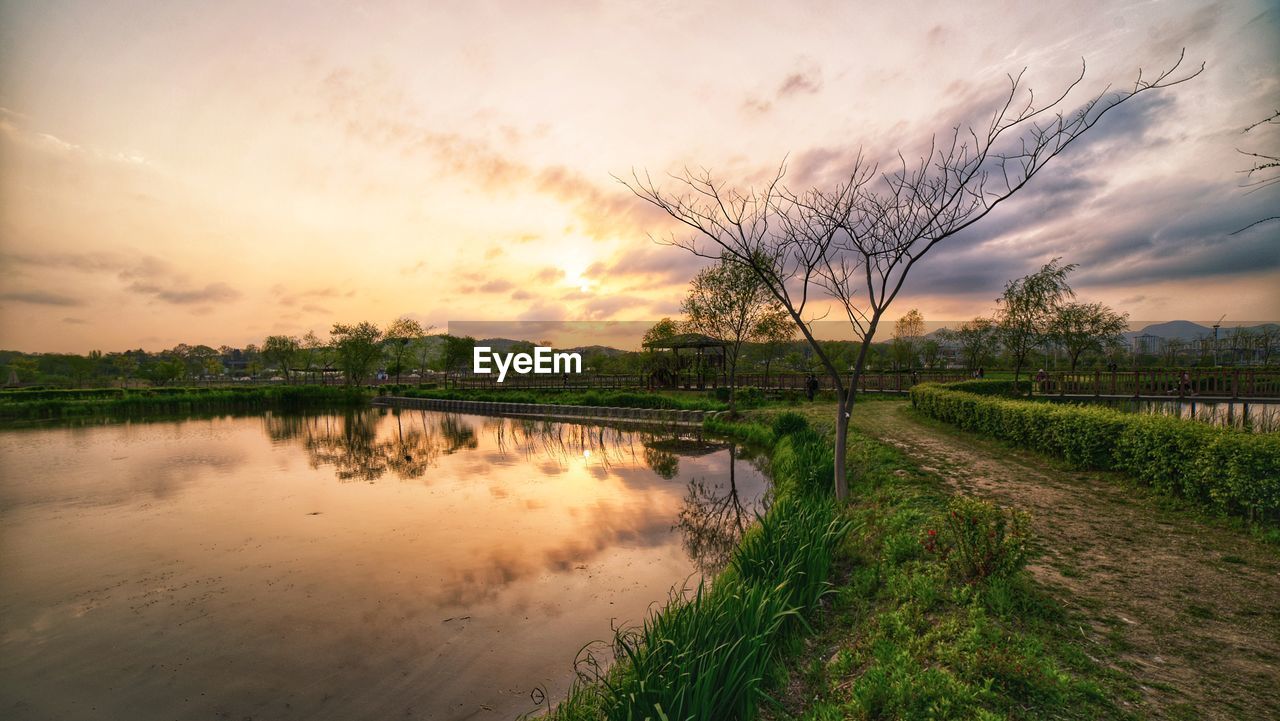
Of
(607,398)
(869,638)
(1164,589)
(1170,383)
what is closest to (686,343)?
(607,398)

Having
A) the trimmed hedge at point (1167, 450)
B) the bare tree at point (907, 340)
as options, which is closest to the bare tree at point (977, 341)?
the bare tree at point (907, 340)

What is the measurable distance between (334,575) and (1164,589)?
10.4 meters

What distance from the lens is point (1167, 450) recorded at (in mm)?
7309

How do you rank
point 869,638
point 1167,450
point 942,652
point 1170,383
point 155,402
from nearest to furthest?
point 942,652 → point 869,638 → point 1167,450 → point 1170,383 → point 155,402

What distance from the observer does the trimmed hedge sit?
6.06 meters

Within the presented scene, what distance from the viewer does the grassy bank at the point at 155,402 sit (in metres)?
33.3

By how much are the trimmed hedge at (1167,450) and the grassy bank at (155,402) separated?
155ft

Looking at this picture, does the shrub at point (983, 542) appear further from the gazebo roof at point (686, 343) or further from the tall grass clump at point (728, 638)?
the gazebo roof at point (686, 343)

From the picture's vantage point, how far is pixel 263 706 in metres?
4.76

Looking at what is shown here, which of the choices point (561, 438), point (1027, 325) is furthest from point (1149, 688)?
point (1027, 325)

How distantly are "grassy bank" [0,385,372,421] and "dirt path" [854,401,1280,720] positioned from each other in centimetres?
4760

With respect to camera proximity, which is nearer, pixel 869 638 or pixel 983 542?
pixel 869 638

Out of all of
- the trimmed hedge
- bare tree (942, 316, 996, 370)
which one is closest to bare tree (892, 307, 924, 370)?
bare tree (942, 316, 996, 370)

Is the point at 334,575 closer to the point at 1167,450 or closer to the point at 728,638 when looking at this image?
the point at 728,638
